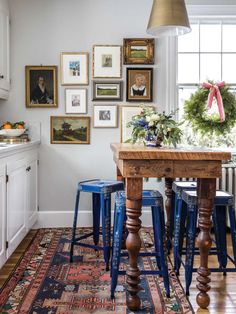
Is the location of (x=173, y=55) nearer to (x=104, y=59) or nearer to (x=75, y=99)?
(x=104, y=59)

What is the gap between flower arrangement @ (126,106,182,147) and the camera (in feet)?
9.11

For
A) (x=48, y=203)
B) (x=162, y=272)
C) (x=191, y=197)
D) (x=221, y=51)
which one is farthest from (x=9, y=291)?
(x=221, y=51)

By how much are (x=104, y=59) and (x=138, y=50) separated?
0.38 metres

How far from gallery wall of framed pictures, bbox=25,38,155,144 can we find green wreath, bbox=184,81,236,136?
1.56 feet

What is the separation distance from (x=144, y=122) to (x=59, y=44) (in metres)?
2.02

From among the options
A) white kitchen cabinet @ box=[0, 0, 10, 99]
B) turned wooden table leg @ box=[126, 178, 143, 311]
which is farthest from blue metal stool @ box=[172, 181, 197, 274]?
white kitchen cabinet @ box=[0, 0, 10, 99]

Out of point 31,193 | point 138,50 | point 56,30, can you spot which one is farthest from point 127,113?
point 31,193

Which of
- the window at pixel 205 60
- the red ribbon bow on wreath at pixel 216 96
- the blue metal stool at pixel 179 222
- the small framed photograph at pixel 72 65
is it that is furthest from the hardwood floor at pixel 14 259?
the red ribbon bow on wreath at pixel 216 96

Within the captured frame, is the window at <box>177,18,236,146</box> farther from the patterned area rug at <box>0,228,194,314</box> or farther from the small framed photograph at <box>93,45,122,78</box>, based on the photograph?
the patterned area rug at <box>0,228,194,314</box>

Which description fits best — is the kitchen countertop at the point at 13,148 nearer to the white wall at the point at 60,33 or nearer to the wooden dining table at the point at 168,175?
the white wall at the point at 60,33

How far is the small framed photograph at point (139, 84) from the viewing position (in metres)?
4.39

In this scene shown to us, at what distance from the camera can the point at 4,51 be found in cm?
409

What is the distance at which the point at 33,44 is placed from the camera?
4.38 meters

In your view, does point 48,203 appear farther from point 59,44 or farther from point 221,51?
point 221,51
